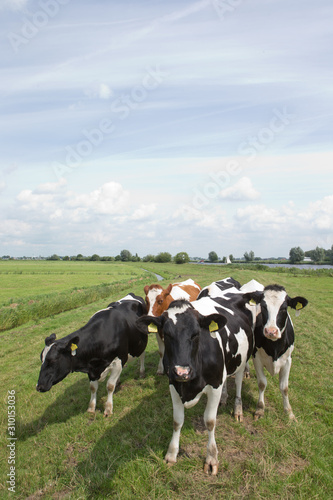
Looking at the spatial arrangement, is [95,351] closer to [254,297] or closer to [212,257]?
[254,297]

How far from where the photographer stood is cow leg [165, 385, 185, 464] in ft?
14.0

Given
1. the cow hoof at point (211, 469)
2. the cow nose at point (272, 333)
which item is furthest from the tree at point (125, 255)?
the cow hoof at point (211, 469)

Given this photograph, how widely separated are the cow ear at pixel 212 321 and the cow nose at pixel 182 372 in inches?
30.6

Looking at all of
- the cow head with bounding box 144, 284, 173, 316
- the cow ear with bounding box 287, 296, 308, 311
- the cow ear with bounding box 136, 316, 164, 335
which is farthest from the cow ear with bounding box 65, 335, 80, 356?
the cow ear with bounding box 287, 296, 308, 311

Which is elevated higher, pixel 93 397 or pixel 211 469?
pixel 93 397

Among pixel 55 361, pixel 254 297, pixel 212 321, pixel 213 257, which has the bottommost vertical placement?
pixel 55 361

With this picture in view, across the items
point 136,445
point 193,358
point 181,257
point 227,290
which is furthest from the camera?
point 181,257

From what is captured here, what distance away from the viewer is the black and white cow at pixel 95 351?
5371 mm

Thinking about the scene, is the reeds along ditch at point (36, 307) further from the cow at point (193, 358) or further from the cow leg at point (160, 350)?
the cow at point (193, 358)

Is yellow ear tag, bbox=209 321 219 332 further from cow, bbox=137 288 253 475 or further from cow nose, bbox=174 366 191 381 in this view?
cow nose, bbox=174 366 191 381

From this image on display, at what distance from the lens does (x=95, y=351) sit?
229 inches

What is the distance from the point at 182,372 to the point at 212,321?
0.94 metres

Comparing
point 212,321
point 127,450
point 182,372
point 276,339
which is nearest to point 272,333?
point 276,339

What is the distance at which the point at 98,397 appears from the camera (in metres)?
6.63
